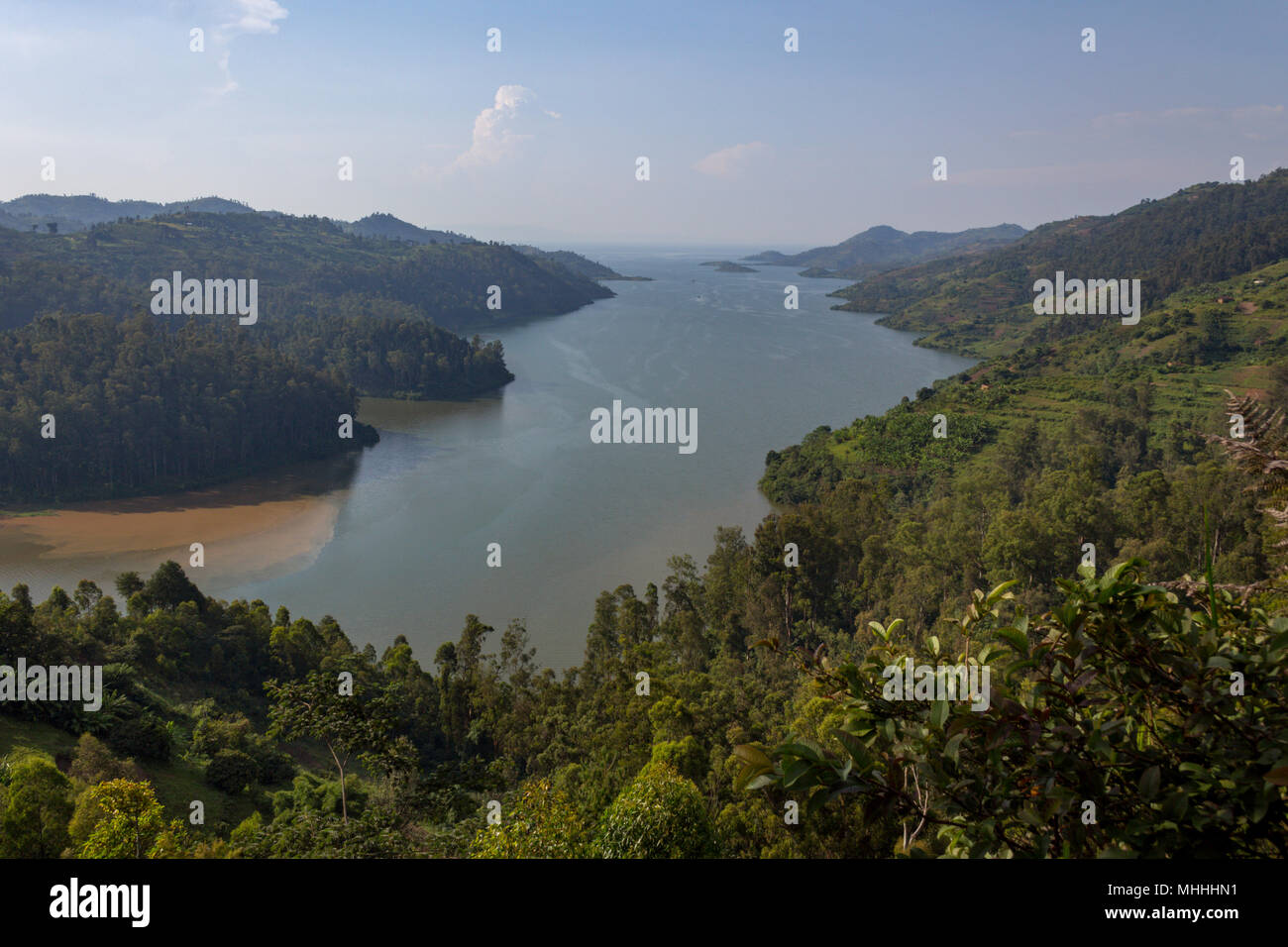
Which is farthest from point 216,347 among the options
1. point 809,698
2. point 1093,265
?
point 1093,265

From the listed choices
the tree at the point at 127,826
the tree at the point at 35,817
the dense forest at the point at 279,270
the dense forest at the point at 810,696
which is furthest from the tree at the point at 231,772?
the dense forest at the point at 279,270

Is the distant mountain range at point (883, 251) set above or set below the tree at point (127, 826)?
above

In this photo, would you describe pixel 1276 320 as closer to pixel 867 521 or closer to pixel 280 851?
pixel 867 521

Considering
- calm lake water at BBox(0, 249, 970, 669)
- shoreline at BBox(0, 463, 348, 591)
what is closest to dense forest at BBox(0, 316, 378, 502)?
shoreline at BBox(0, 463, 348, 591)

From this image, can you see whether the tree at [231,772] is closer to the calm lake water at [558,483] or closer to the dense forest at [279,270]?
the calm lake water at [558,483]

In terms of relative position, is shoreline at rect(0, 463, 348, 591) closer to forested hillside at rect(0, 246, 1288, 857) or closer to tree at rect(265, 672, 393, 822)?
forested hillside at rect(0, 246, 1288, 857)

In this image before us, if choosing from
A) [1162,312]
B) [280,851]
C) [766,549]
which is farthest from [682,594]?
[1162,312]

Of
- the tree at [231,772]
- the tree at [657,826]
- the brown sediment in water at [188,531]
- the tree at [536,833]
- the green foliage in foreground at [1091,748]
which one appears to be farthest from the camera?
the brown sediment in water at [188,531]
